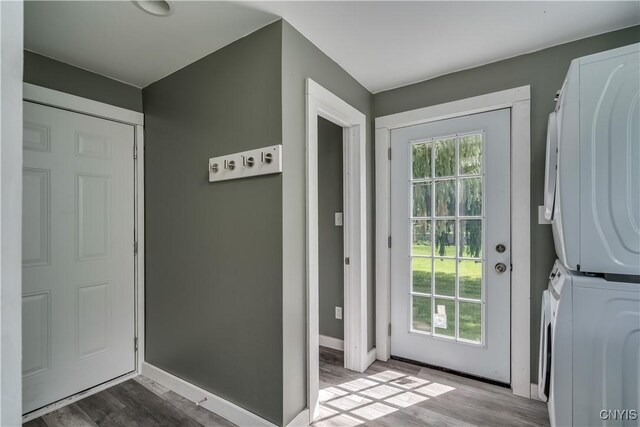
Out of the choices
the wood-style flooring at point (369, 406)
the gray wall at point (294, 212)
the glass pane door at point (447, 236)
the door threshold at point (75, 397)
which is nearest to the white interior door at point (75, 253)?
the door threshold at point (75, 397)

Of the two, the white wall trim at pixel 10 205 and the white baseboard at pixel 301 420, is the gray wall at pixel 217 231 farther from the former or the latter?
the white wall trim at pixel 10 205

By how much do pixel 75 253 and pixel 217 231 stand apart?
1.06 metres

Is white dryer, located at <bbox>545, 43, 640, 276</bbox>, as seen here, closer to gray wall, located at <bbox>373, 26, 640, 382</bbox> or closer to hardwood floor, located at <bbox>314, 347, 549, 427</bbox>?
gray wall, located at <bbox>373, 26, 640, 382</bbox>

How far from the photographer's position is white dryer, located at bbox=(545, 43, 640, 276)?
3.87 feet

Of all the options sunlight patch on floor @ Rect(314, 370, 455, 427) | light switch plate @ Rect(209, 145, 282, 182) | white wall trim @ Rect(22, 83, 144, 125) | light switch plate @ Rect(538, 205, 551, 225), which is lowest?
sunlight patch on floor @ Rect(314, 370, 455, 427)

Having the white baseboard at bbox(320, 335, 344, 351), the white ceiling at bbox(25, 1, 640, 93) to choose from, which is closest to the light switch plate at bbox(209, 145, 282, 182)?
the white ceiling at bbox(25, 1, 640, 93)

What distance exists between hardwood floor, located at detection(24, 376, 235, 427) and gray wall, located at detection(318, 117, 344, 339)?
1.24 meters

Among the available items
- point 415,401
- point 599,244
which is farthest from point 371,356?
point 599,244

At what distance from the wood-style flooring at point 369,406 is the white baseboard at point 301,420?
84 mm

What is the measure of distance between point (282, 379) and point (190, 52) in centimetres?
208

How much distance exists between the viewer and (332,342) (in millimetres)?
2740

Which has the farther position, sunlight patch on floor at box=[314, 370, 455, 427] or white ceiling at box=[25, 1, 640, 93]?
sunlight patch on floor at box=[314, 370, 455, 427]

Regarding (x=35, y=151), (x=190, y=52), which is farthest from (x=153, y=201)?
(x=190, y=52)

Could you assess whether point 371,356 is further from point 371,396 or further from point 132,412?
point 132,412
